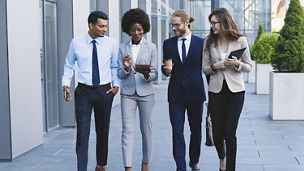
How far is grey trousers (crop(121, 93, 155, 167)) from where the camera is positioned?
20.5ft

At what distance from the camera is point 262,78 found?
17312 millimetres

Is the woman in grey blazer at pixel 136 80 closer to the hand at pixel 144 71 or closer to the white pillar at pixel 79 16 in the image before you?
the hand at pixel 144 71

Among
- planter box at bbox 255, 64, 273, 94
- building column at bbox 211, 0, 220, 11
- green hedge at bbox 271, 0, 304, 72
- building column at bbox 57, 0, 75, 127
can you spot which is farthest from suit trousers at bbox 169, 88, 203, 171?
building column at bbox 211, 0, 220, 11

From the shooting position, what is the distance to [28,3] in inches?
307

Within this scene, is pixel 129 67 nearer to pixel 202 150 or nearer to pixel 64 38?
pixel 202 150

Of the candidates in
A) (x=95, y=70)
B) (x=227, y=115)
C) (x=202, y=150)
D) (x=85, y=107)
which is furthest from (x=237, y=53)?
(x=202, y=150)

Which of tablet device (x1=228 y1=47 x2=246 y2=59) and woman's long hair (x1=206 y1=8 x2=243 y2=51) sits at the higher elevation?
woman's long hair (x1=206 y1=8 x2=243 y2=51)

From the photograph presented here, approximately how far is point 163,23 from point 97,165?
20.2 metres

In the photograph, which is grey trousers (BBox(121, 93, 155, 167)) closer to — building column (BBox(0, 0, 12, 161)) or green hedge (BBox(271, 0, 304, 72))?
building column (BBox(0, 0, 12, 161))

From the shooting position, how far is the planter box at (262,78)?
1730 centimetres

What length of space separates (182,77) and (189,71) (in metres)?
0.10

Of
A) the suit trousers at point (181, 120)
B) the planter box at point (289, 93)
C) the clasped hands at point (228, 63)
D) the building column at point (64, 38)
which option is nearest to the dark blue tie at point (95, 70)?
the suit trousers at point (181, 120)

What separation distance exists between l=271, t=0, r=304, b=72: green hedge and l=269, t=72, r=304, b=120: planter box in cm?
24

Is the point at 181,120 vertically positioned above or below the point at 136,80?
below
